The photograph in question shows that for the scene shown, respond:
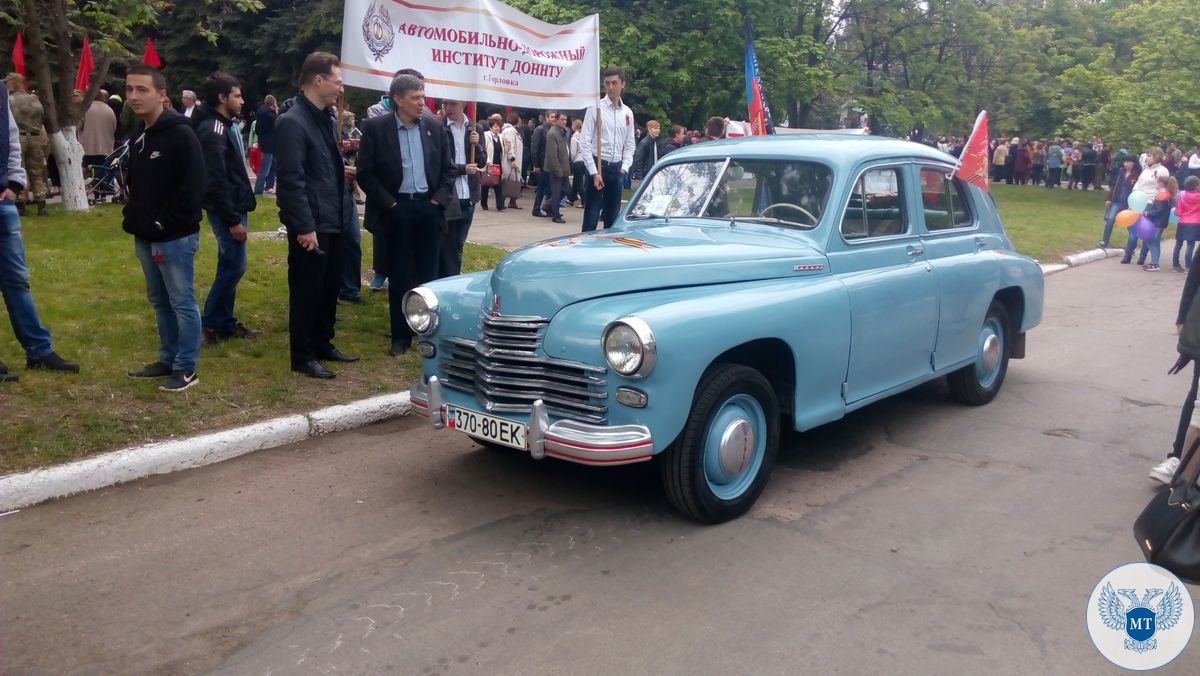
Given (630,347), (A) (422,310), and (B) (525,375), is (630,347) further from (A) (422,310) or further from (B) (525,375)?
(A) (422,310)

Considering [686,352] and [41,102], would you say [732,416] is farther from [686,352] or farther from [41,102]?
[41,102]

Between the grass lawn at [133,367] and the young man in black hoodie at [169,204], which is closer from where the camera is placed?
the grass lawn at [133,367]

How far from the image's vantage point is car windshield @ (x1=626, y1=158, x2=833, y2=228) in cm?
566

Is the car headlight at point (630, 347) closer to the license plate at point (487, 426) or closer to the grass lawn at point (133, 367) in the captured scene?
Result: the license plate at point (487, 426)

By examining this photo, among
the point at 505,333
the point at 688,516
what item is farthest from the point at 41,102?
the point at 688,516

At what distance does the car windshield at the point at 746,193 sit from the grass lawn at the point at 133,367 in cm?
227

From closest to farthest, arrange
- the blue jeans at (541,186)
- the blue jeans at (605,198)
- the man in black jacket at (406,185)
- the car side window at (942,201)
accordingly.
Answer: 1. the car side window at (942,201)
2. the man in black jacket at (406,185)
3. the blue jeans at (605,198)
4. the blue jeans at (541,186)

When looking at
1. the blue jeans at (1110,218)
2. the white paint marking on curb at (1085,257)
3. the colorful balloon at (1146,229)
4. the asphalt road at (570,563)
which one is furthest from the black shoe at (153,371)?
A: the blue jeans at (1110,218)

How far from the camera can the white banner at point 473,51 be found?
295 inches

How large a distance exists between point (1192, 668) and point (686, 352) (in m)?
2.23

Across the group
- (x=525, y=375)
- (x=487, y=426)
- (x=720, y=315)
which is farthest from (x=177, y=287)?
(x=720, y=315)

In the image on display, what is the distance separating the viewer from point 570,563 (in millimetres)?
4246

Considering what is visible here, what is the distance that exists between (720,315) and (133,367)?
4131 mm

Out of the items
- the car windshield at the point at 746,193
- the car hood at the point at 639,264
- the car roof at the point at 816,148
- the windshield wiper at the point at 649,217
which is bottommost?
the car hood at the point at 639,264
